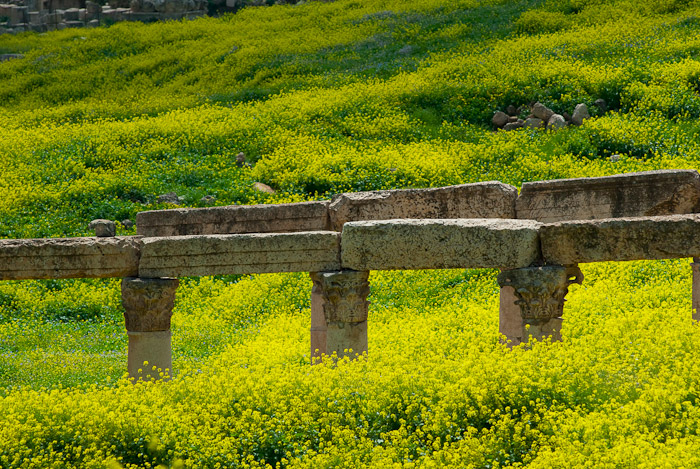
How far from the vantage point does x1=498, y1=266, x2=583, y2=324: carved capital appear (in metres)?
10.4

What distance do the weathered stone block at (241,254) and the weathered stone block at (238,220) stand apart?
230cm

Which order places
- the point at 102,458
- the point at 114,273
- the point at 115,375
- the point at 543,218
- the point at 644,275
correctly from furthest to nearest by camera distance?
the point at 644,275
the point at 115,375
the point at 543,218
the point at 114,273
the point at 102,458

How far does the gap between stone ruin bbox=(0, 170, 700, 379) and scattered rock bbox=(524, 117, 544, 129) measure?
419 inches

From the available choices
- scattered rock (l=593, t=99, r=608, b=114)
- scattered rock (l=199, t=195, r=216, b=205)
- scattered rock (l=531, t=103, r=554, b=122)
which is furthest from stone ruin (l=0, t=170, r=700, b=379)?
scattered rock (l=593, t=99, r=608, b=114)

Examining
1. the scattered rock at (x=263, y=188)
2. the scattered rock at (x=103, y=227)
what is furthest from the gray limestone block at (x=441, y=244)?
the scattered rock at (x=263, y=188)

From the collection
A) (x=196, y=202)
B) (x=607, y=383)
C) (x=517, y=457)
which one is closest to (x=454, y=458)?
(x=517, y=457)

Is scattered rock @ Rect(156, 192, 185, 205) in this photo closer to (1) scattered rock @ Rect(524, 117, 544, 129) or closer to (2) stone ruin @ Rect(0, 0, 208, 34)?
(1) scattered rock @ Rect(524, 117, 544, 129)

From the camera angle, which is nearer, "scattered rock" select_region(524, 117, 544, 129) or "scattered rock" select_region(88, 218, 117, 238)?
"scattered rock" select_region(88, 218, 117, 238)

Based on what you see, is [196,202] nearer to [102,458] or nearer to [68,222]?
[68,222]

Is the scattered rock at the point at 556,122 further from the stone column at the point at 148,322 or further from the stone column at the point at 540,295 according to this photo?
the stone column at the point at 148,322

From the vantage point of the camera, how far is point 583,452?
8.28 metres

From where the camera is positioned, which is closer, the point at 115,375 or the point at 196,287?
the point at 115,375

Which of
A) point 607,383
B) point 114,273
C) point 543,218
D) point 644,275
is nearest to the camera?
point 607,383

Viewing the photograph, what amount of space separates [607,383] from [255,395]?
3.67m
